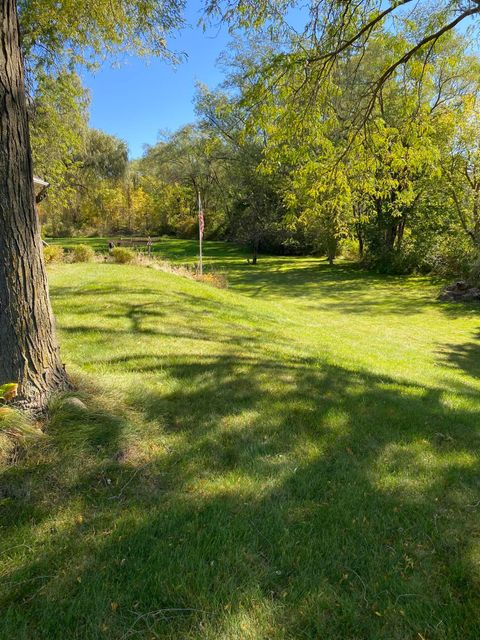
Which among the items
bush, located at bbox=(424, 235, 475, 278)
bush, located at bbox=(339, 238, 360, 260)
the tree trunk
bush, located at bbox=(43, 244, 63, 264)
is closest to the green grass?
the tree trunk

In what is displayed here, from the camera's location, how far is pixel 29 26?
24.8 ft

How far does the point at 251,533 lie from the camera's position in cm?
190

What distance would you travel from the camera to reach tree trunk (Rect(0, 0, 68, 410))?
2.19 metres

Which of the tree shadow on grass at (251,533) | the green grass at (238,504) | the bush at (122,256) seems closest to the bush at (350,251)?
the bush at (122,256)

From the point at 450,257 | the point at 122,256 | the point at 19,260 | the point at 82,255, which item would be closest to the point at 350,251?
the point at 450,257

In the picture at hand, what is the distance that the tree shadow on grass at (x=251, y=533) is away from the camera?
1481mm

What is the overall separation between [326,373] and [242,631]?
3.08 meters

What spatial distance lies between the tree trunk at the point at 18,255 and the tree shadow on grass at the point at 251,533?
0.47m

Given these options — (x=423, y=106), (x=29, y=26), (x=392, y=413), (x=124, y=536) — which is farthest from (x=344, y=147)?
(x=29, y=26)

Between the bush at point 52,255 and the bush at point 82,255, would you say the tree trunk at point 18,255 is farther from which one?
the bush at point 82,255

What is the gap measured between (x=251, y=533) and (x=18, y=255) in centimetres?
206

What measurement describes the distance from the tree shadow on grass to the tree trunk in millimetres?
469

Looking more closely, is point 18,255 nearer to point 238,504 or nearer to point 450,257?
point 238,504

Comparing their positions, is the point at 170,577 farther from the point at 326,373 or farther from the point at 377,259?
the point at 377,259
